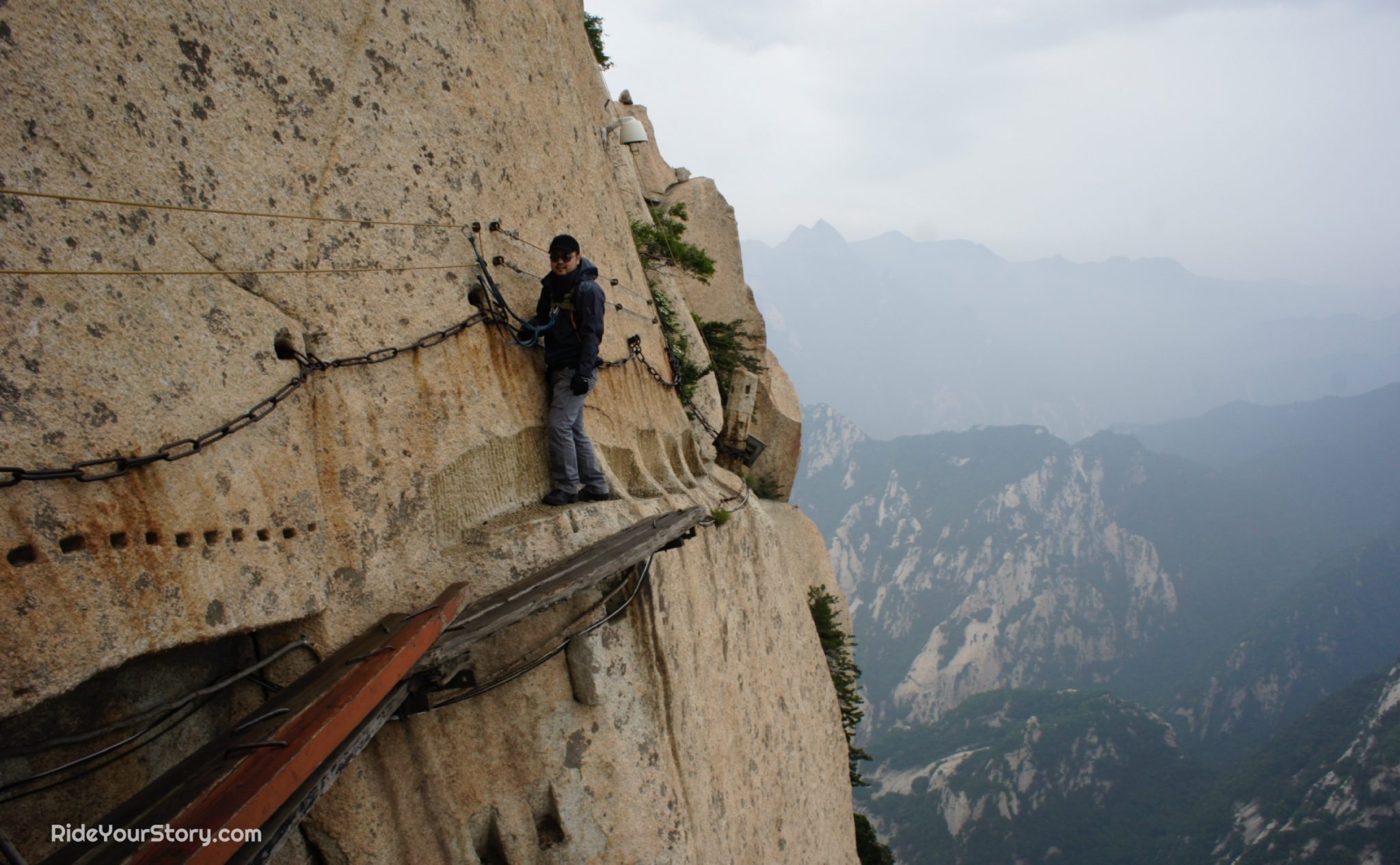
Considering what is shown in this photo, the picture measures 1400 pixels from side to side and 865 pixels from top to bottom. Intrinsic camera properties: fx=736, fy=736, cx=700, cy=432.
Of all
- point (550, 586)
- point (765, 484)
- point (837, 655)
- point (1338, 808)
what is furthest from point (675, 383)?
point (1338, 808)

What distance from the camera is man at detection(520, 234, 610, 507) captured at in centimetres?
633

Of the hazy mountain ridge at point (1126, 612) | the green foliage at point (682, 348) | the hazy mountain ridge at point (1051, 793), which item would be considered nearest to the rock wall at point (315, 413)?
the green foliage at point (682, 348)

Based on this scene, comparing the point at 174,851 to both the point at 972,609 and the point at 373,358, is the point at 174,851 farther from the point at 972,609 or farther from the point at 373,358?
the point at 972,609

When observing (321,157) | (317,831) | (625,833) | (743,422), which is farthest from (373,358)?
(743,422)

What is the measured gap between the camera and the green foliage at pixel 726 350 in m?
18.5

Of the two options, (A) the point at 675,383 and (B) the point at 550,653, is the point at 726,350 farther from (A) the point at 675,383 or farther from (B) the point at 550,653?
(B) the point at 550,653

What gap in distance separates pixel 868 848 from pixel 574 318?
74.2 feet

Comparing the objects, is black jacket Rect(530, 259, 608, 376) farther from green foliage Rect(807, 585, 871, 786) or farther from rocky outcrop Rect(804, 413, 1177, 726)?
rocky outcrop Rect(804, 413, 1177, 726)

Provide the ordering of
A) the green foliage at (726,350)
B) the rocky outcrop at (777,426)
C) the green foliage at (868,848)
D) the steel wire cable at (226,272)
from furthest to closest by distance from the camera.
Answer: the green foliage at (868,848) → the rocky outcrop at (777,426) → the green foliage at (726,350) → the steel wire cable at (226,272)

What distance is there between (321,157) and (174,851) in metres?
4.23

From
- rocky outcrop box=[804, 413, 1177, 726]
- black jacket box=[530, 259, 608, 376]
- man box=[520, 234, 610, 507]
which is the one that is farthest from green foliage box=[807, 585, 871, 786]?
rocky outcrop box=[804, 413, 1177, 726]

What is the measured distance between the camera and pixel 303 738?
11.1 feet

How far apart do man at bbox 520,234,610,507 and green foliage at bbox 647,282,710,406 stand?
5834 mm

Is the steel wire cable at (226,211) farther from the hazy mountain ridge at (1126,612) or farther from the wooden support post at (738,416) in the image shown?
the hazy mountain ridge at (1126,612)
